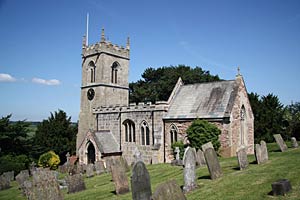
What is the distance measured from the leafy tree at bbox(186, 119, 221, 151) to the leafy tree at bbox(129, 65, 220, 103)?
27.7 metres

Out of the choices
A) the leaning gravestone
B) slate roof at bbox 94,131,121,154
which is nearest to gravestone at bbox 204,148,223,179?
the leaning gravestone

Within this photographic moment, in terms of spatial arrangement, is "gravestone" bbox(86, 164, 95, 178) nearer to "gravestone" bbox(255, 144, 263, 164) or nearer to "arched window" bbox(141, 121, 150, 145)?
"arched window" bbox(141, 121, 150, 145)

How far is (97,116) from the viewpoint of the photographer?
3403 cm

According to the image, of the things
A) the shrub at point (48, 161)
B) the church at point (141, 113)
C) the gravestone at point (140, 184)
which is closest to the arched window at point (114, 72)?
the church at point (141, 113)

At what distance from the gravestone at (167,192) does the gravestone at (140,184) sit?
7.63 ft

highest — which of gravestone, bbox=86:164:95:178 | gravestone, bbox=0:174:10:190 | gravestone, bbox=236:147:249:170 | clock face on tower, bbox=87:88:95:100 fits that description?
clock face on tower, bbox=87:88:95:100

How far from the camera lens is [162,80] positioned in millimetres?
54281

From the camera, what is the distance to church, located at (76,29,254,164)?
950 inches

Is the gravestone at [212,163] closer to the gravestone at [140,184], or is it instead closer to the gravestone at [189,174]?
the gravestone at [189,174]

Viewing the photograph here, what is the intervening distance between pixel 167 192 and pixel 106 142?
2371cm

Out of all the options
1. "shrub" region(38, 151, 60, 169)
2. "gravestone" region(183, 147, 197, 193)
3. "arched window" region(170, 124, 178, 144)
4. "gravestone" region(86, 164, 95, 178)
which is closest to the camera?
"gravestone" region(183, 147, 197, 193)

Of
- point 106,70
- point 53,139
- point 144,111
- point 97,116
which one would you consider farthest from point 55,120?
point 144,111

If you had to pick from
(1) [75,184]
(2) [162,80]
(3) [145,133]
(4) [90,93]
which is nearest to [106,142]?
(3) [145,133]

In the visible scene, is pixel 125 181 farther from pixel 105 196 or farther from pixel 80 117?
pixel 80 117
